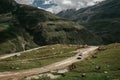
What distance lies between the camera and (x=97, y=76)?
6469cm

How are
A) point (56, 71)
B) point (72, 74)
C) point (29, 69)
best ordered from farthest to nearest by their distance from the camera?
point (29, 69) → point (56, 71) → point (72, 74)

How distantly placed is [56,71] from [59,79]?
34.5 ft

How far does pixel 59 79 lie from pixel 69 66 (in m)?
18.5

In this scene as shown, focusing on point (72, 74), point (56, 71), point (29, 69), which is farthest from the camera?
point (29, 69)

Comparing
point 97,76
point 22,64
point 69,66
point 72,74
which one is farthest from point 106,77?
point 22,64

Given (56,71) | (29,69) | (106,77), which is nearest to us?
(106,77)

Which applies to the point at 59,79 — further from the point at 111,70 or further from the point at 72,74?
the point at 111,70

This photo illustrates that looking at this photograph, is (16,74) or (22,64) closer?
(16,74)

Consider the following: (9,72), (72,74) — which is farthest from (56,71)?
(9,72)

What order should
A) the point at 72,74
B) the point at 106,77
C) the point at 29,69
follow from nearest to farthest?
the point at 106,77
the point at 72,74
the point at 29,69

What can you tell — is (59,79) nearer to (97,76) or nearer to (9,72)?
(97,76)

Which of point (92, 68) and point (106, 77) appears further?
point (92, 68)

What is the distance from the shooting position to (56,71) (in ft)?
243

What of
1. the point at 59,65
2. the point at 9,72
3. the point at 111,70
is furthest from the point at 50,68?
the point at 111,70
